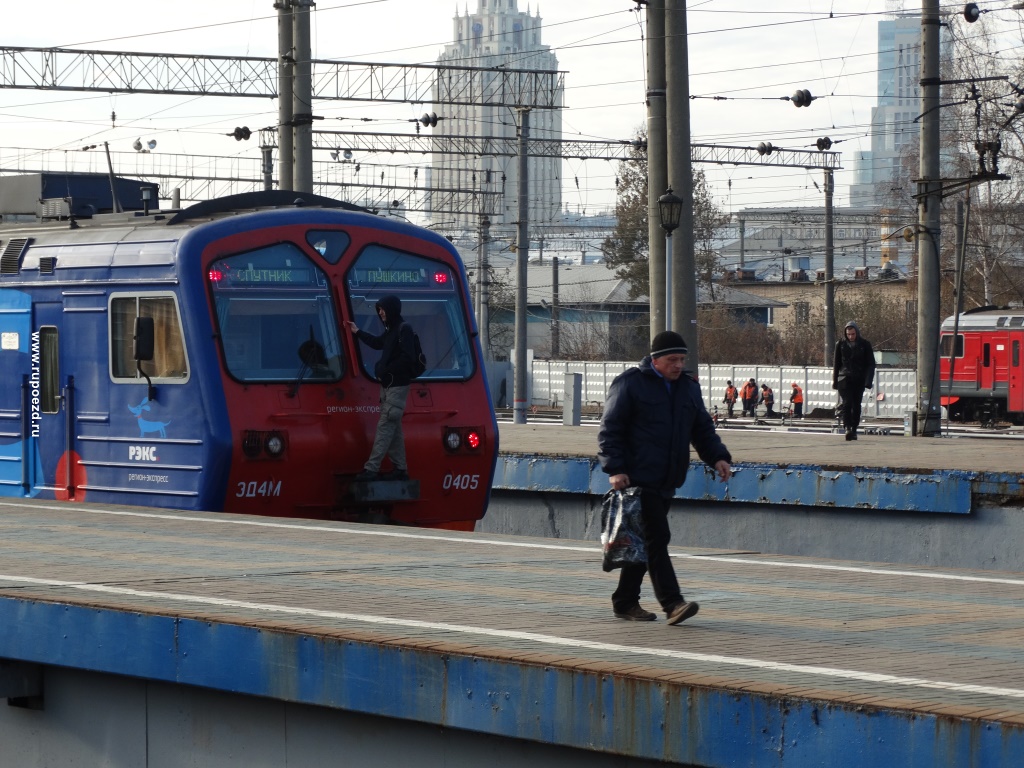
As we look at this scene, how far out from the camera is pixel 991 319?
4506cm

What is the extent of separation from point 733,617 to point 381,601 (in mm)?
1693

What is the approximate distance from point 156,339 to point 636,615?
6.56 m

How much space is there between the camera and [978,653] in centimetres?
668

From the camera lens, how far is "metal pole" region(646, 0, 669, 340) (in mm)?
18922

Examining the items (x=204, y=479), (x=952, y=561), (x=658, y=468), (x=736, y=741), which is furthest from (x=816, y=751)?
(x=952, y=561)

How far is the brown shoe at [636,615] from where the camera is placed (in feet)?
24.5

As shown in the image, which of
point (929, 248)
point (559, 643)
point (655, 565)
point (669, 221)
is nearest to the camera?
point (559, 643)

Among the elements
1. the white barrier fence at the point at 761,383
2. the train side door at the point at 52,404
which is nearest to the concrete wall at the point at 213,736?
the train side door at the point at 52,404

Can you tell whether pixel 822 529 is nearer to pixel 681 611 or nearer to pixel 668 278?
pixel 668 278

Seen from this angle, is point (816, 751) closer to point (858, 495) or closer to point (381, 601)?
point (381, 601)

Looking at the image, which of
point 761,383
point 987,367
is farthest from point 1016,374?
point 761,383

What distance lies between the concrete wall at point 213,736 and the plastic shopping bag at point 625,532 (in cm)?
126

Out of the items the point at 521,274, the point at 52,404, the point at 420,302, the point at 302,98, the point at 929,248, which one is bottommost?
the point at 52,404

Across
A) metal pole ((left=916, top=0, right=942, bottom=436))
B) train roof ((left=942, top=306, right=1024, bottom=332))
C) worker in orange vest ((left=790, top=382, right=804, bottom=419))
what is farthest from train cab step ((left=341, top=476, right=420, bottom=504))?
worker in orange vest ((left=790, top=382, right=804, bottom=419))
